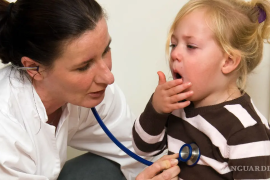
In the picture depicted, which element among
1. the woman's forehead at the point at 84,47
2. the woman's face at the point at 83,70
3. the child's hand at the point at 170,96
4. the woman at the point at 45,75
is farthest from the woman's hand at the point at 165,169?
the woman's forehead at the point at 84,47

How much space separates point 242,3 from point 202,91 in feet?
1.08

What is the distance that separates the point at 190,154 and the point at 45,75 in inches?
21.9

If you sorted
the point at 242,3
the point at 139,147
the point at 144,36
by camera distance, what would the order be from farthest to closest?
the point at 144,36 < the point at 139,147 < the point at 242,3

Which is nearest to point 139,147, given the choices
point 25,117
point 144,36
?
point 25,117

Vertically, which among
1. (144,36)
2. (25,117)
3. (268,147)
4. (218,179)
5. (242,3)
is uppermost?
(242,3)

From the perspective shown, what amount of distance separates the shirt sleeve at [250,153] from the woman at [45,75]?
0.20m

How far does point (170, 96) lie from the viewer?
3.73ft

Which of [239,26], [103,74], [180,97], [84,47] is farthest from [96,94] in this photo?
[239,26]

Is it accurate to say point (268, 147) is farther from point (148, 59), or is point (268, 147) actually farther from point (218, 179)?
point (148, 59)

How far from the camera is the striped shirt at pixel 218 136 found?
104 centimetres

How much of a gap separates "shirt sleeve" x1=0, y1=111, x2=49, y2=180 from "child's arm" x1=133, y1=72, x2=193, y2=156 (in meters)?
0.38

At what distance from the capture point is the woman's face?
1112 mm

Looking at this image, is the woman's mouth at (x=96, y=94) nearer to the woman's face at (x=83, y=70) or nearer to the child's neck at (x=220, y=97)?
the woman's face at (x=83, y=70)

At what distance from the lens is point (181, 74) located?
3.71ft
